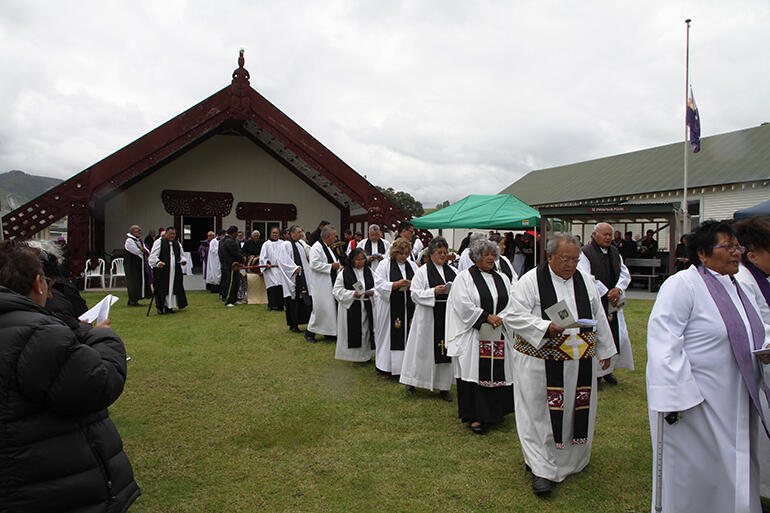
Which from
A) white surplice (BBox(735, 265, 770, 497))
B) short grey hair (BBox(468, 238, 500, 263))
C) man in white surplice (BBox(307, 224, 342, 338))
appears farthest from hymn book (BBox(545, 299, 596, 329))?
man in white surplice (BBox(307, 224, 342, 338))

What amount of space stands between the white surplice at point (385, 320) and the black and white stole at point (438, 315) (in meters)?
0.72

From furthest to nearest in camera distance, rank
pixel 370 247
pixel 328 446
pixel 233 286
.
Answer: pixel 233 286, pixel 370 247, pixel 328 446

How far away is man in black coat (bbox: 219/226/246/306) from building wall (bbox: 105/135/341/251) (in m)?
6.23

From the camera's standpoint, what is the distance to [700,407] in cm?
268

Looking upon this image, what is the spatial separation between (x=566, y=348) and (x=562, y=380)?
0.73 feet

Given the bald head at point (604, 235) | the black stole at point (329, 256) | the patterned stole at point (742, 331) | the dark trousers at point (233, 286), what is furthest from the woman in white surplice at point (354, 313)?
the dark trousers at point (233, 286)

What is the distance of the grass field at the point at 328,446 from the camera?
3.36m

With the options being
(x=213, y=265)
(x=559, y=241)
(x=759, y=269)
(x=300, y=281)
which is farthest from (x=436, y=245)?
(x=213, y=265)

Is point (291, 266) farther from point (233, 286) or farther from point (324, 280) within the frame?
point (233, 286)

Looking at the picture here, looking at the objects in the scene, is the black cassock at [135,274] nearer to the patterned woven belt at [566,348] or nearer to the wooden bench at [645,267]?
the patterned woven belt at [566,348]

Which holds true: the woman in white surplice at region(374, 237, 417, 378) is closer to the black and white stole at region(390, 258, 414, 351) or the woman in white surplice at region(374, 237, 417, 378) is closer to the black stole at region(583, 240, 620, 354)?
the black and white stole at region(390, 258, 414, 351)

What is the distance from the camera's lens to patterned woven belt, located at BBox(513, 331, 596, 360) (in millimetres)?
3459

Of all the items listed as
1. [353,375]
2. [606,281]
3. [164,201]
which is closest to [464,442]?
[353,375]

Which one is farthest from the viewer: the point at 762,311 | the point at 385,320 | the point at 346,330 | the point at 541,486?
A: the point at 346,330
